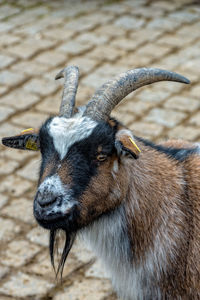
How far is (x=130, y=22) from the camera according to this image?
1105cm

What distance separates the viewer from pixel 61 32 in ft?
35.3

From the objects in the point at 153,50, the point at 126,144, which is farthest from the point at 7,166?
the point at 153,50

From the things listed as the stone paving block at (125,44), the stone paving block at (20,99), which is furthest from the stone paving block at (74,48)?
the stone paving block at (20,99)

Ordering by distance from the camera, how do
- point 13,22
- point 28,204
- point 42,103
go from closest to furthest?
point 28,204, point 42,103, point 13,22

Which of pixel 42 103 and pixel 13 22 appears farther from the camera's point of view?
pixel 13 22

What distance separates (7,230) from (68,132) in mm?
2406

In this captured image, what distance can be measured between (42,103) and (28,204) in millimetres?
2370

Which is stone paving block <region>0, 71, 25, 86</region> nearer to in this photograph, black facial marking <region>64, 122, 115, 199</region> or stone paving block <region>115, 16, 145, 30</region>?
stone paving block <region>115, 16, 145, 30</region>

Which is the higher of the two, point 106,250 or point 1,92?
point 106,250

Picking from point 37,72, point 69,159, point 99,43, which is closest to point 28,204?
point 69,159

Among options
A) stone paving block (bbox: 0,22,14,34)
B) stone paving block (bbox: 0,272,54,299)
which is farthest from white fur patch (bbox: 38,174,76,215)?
stone paving block (bbox: 0,22,14,34)

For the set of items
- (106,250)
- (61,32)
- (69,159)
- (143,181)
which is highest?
(69,159)

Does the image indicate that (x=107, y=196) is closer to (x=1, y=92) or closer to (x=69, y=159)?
(x=69, y=159)

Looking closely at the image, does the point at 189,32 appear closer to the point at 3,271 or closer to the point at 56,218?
the point at 3,271
